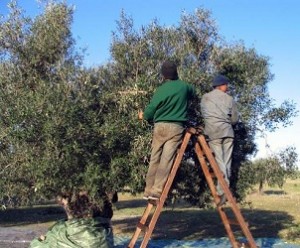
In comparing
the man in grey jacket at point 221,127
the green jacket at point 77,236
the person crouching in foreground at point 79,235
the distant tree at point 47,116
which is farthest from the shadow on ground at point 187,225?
the man in grey jacket at point 221,127

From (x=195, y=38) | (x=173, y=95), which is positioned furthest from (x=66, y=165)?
(x=195, y=38)

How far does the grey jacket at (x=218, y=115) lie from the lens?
910 cm

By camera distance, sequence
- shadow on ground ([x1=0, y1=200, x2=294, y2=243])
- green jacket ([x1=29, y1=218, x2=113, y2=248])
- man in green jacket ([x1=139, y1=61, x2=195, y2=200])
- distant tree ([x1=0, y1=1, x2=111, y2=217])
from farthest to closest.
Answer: shadow on ground ([x1=0, y1=200, x2=294, y2=243]), green jacket ([x1=29, y1=218, x2=113, y2=248]), distant tree ([x1=0, y1=1, x2=111, y2=217]), man in green jacket ([x1=139, y1=61, x2=195, y2=200])

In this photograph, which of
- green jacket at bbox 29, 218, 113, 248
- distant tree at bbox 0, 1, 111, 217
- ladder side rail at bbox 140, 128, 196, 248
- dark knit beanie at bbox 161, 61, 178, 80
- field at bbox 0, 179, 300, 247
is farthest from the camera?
field at bbox 0, 179, 300, 247

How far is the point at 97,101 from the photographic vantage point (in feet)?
35.3

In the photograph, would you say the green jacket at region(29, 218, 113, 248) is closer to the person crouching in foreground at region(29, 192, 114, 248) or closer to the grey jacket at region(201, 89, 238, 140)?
the person crouching in foreground at region(29, 192, 114, 248)

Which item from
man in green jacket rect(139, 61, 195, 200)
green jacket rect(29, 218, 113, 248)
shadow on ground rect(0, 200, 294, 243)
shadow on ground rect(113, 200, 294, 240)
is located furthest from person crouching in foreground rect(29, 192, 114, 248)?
shadow on ground rect(113, 200, 294, 240)

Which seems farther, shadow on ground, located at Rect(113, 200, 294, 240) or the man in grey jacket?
shadow on ground, located at Rect(113, 200, 294, 240)

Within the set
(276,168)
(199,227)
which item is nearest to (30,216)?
(199,227)

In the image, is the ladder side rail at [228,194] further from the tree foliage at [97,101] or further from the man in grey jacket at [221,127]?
the tree foliage at [97,101]

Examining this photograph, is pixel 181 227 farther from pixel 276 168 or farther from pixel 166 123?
pixel 166 123

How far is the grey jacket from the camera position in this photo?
9.10 m

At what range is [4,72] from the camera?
11.2 metres

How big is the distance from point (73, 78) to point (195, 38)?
3.31 m
